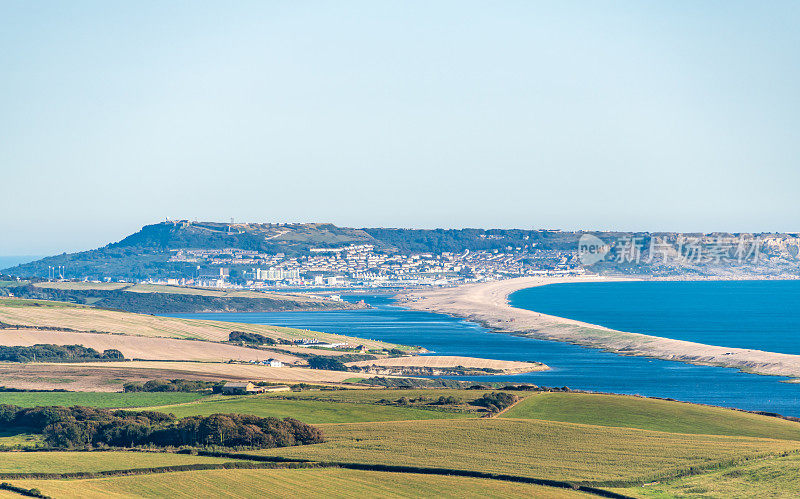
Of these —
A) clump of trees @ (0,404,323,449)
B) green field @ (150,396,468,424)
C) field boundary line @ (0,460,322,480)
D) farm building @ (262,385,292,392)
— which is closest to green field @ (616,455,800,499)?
field boundary line @ (0,460,322,480)

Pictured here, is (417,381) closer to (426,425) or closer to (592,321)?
(426,425)

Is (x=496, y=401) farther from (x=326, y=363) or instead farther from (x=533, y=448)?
(x=326, y=363)

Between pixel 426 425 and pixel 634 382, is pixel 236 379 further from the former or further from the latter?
pixel 634 382

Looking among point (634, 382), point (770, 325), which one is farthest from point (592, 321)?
point (634, 382)

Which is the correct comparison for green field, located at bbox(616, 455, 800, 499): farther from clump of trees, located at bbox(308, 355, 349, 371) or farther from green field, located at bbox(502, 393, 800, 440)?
clump of trees, located at bbox(308, 355, 349, 371)

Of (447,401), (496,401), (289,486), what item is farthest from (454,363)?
(289,486)

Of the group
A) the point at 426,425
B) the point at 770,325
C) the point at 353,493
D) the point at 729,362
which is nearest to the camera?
the point at 353,493

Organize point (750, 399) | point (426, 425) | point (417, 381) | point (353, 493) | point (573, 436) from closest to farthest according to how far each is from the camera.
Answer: point (353, 493) → point (573, 436) → point (426, 425) → point (750, 399) → point (417, 381)

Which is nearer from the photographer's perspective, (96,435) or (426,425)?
(96,435)
